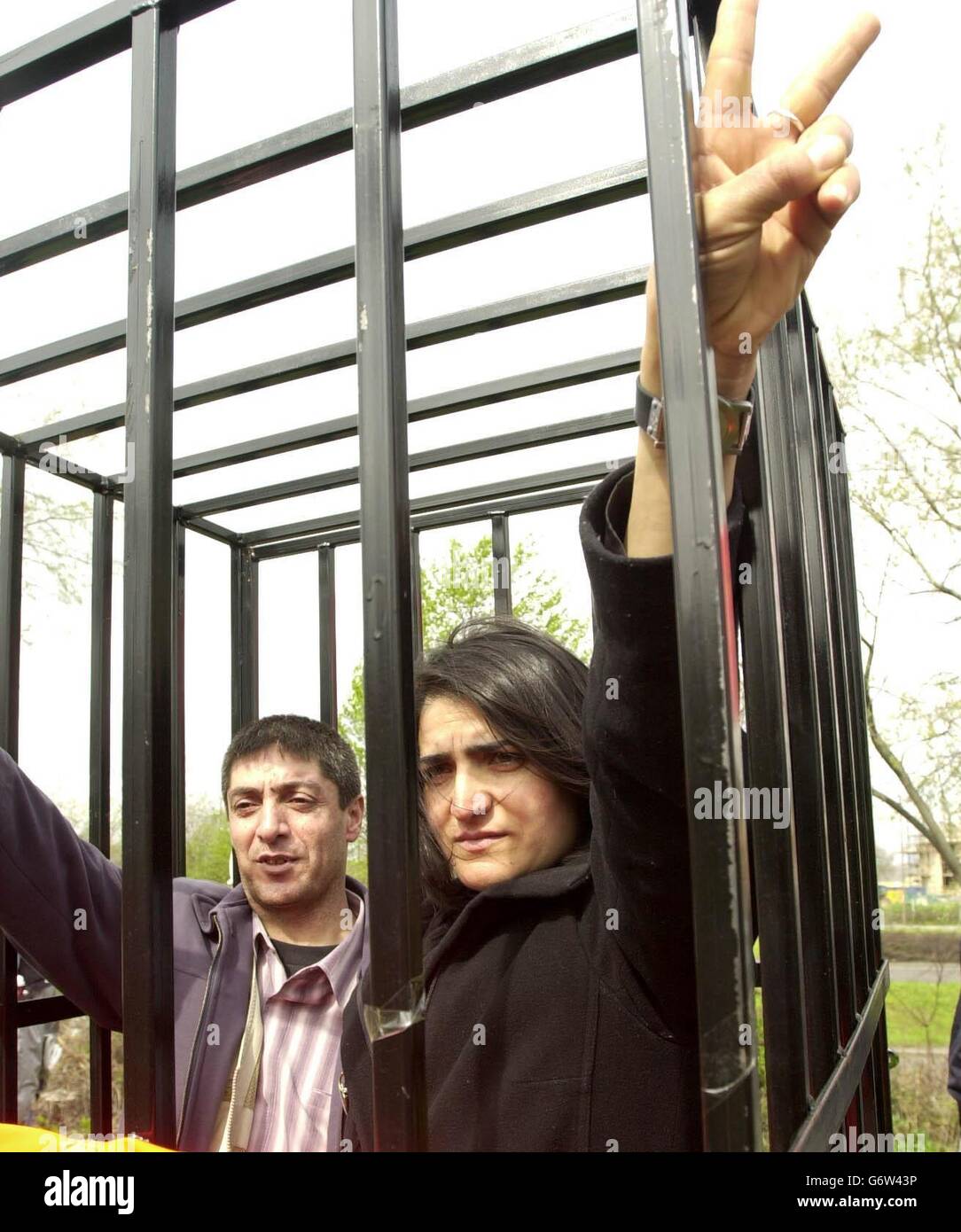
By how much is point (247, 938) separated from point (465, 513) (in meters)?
2.03

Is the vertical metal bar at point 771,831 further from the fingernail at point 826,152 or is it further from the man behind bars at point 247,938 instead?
the man behind bars at point 247,938

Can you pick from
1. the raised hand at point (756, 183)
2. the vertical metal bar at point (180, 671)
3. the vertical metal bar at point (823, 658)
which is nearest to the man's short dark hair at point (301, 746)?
the vertical metal bar at point (180, 671)

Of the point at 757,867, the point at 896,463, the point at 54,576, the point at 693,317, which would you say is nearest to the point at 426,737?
the point at 757,867

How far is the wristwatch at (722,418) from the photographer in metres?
1.06

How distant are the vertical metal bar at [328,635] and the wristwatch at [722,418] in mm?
3657

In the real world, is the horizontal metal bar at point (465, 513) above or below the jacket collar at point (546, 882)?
above

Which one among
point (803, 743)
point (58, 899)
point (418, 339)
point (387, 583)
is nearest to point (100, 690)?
point (58, 899)

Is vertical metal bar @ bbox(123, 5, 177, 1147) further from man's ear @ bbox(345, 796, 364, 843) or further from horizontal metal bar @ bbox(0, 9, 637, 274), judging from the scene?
man's ear @ bbox(345, 796, 364, 843)

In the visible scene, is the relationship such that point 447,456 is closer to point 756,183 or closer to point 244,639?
point 244,639

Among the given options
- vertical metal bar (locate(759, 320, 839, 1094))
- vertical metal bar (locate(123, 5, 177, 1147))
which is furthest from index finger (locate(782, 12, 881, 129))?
vertical metal bar (locate(123, 5, 177, 1147))

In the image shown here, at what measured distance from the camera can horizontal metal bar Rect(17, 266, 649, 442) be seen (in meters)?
2.92

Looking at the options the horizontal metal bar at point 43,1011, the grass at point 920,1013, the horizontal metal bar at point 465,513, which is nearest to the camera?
the horizontal metal bar at point 43,1011

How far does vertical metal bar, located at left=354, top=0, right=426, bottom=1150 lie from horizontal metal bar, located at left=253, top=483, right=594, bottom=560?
9.18 ft

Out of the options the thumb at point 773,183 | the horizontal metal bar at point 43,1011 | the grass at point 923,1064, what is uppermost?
the thumb at point 773,183
